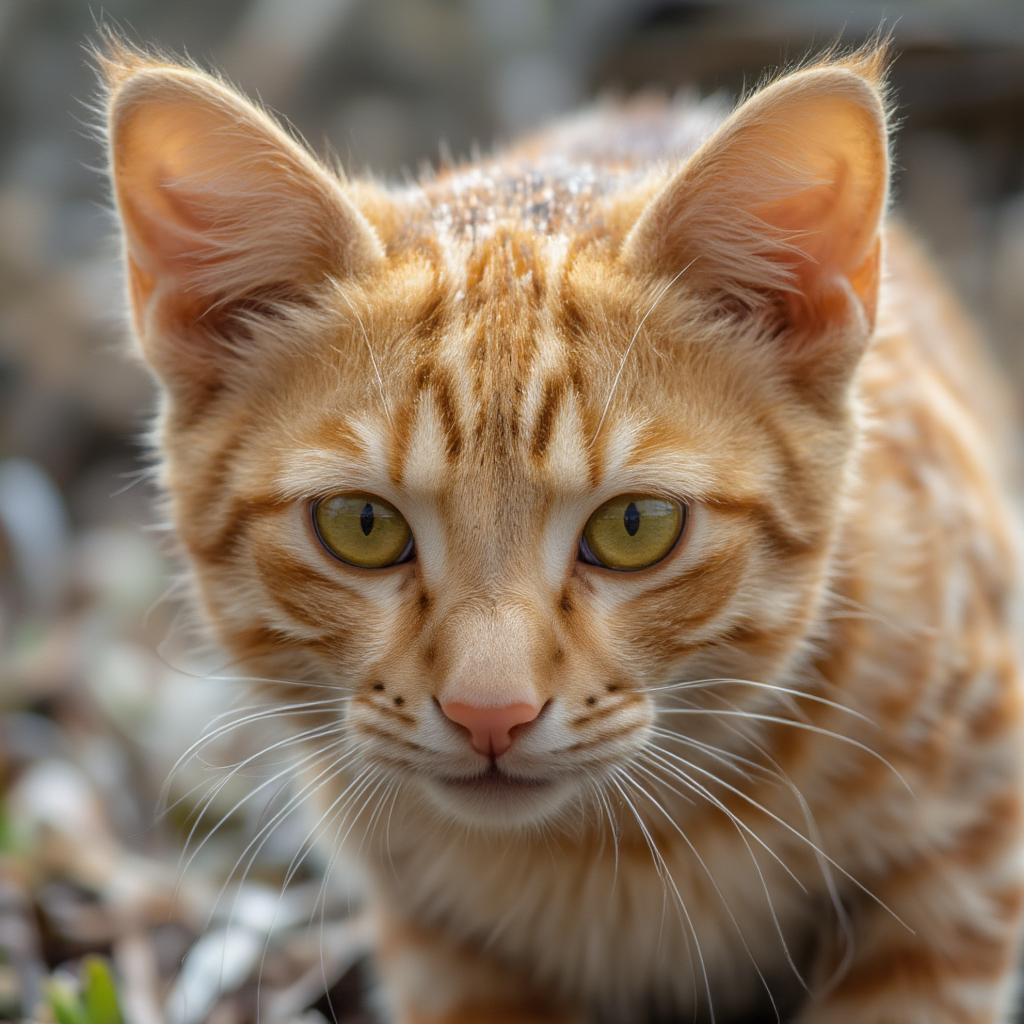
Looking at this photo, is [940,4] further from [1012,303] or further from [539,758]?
[539,758]

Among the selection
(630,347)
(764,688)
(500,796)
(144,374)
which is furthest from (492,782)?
(144,374)

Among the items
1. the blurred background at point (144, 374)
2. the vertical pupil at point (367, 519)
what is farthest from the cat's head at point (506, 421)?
the blurred background at point (144, 374)

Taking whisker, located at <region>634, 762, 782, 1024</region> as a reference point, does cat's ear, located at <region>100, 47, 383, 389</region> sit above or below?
above

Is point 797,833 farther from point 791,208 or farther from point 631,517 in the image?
point 791,208

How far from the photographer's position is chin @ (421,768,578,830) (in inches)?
61.9

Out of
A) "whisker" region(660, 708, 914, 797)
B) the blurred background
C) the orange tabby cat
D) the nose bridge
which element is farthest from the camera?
the blurred background

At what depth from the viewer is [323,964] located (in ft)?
7.27

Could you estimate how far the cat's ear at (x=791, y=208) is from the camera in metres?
1.57

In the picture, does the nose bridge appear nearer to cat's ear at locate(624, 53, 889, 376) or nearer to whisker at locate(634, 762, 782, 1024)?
whisker at locate(634, 762, 782, 1024)

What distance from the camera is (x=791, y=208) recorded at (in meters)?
1.67

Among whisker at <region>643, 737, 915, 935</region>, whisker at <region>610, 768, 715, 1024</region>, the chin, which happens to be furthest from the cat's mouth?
whisker at <region>643, 737, 915, 935</region>

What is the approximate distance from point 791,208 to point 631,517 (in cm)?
46

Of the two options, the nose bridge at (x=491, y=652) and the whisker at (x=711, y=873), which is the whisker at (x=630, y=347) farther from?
the whisker at (x=711, y=873)

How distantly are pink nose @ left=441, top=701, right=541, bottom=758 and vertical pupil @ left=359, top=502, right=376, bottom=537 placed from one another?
251 millimetres
